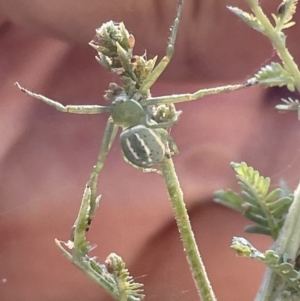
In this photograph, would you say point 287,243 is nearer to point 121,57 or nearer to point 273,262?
point 273,262

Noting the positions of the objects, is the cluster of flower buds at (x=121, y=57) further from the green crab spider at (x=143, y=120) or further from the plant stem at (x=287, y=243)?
the plant stem at (x=287, y=243)

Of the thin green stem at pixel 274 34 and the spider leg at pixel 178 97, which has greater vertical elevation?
the thin green stem at pixel 274 34

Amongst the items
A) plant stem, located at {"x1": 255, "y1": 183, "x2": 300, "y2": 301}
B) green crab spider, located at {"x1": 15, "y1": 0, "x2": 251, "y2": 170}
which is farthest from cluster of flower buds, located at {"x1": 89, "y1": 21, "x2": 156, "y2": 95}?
plant stem, located at {"x1": 255, "y1": 183, "x2": 300, "y2": 301}

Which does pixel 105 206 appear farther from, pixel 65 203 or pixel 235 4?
pixel 235 4

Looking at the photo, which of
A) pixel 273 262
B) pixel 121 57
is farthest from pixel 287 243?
pixel 121 57

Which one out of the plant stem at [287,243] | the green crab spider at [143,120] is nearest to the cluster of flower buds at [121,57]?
the green crab spider at [143,120]

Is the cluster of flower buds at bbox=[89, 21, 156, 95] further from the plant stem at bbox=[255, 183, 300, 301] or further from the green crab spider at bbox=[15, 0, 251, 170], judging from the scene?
the plant stem at bbox=[255, 183, 300, 301]
